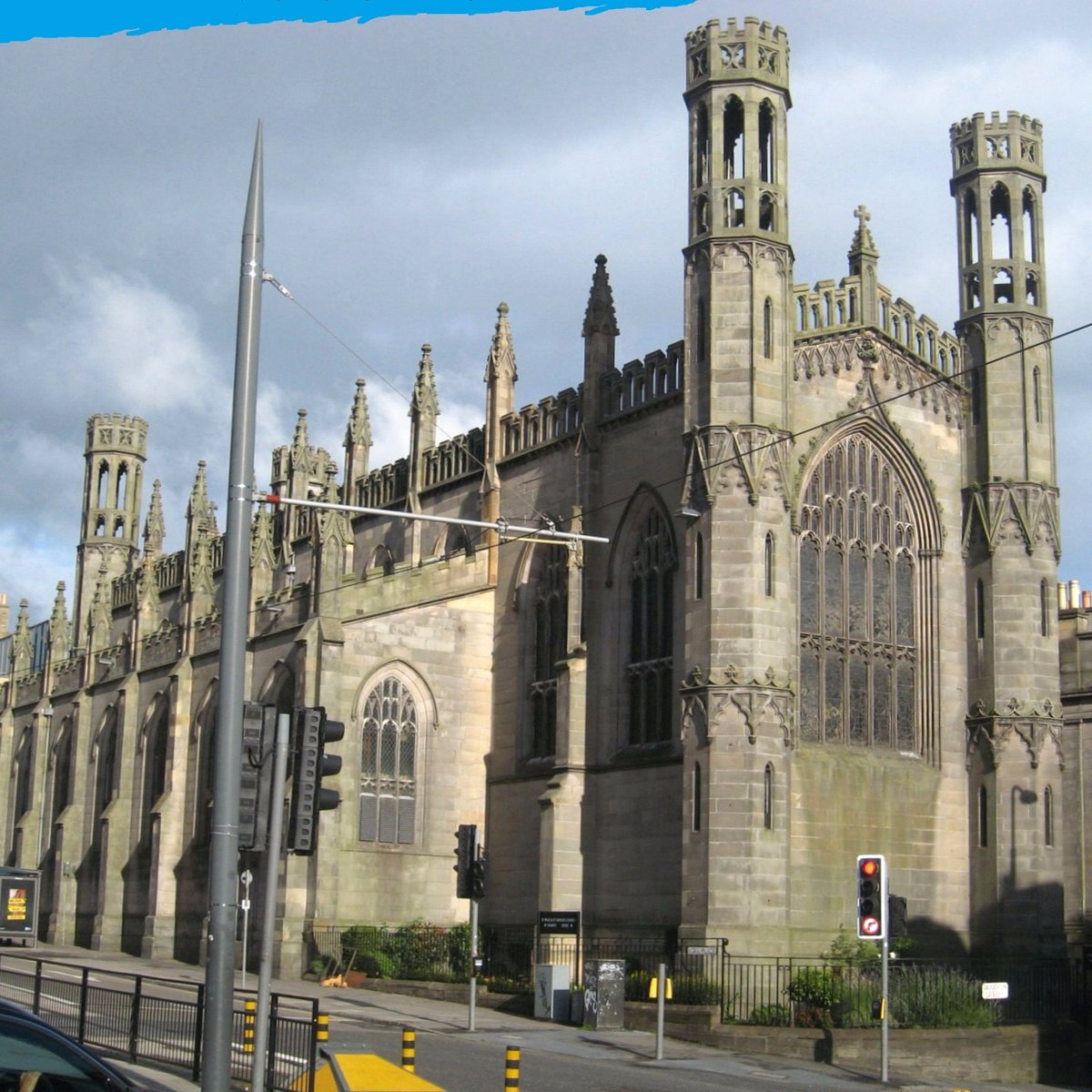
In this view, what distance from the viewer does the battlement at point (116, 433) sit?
66.9 m

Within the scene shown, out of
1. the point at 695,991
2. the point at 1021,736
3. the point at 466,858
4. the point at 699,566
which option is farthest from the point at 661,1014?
the point at 1021,736

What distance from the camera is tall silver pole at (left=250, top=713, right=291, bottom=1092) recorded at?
43.0ft

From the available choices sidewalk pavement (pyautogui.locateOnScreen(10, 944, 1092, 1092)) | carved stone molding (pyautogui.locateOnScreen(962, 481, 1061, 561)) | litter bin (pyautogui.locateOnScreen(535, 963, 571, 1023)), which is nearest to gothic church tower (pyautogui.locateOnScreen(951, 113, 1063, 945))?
carved stone molding (pyautogui.locateOnScreen(962, 481, 1061, 561))

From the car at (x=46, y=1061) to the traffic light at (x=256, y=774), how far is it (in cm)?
248

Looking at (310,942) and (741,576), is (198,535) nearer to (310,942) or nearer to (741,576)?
(310,942)

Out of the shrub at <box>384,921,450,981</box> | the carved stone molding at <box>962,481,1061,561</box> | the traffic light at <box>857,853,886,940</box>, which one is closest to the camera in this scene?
the traffic light at <box>857,853,886,940</box>

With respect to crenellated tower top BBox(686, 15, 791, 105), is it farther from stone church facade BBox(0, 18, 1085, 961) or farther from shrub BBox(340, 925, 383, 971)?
shrub BBox(340, 925, 383, 971)

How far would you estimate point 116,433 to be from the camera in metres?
67.1

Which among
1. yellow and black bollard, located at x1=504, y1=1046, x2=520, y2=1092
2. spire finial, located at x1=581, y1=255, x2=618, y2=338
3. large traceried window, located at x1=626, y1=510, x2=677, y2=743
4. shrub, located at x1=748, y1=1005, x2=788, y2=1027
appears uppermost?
spire finial, located at x1=581, y1=255, x2=618, y2=338

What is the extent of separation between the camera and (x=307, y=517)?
53.3m

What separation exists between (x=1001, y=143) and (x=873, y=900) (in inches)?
815

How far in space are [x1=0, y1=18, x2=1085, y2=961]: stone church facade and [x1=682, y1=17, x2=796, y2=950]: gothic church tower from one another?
66 millimetres

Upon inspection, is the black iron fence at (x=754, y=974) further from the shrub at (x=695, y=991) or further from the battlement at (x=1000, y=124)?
the battlement at (x=1000, y=124)

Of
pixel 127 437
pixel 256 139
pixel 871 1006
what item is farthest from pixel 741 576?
pixel 127 437
